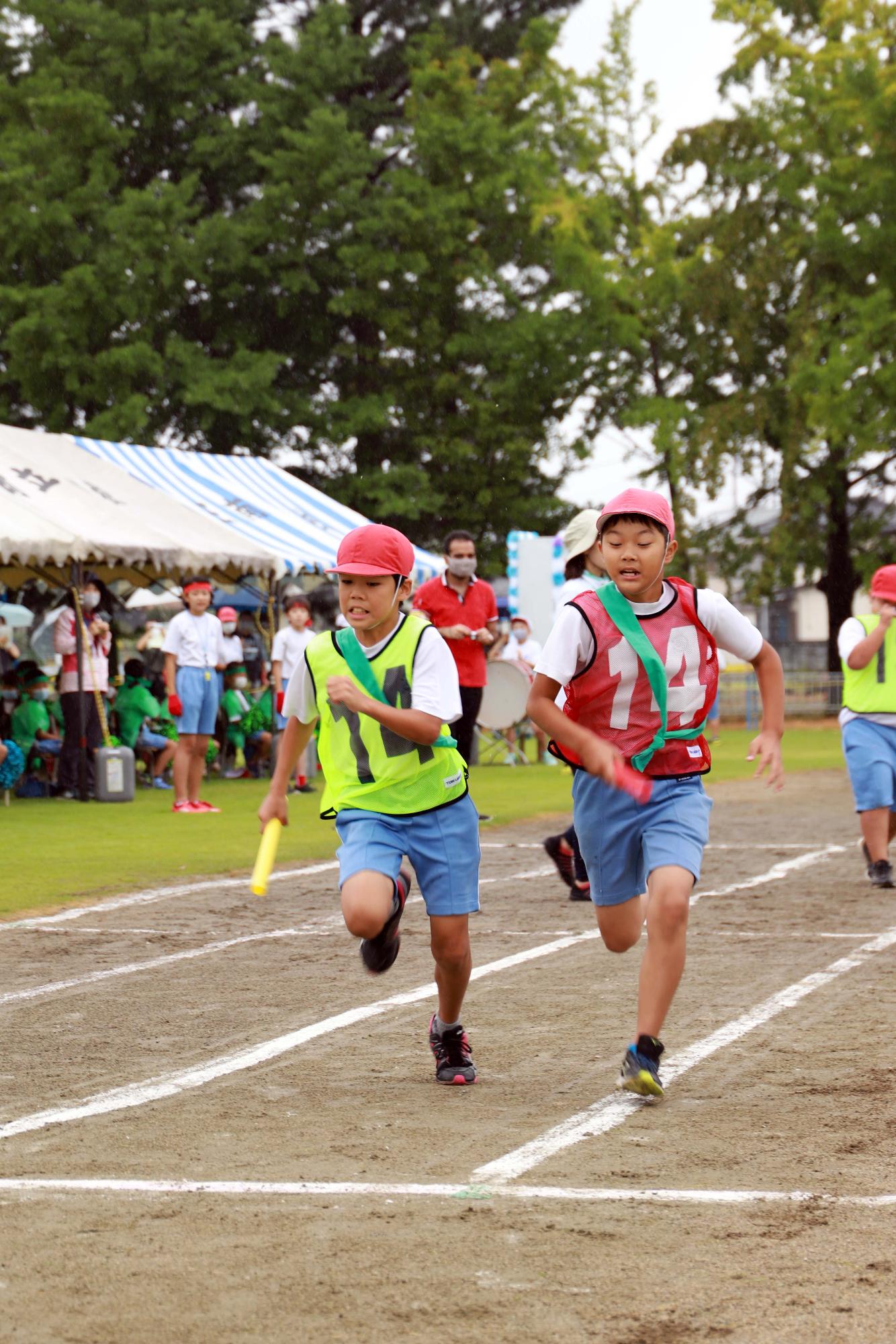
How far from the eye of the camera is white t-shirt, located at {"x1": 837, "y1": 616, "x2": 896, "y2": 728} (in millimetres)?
10641

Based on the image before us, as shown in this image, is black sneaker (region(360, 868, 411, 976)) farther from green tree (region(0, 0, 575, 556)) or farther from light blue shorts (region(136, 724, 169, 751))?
green tree (region(0, 0, 575, 556))

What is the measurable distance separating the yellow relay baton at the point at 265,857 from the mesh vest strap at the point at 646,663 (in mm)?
1183

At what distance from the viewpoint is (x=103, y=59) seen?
41125 millimetres

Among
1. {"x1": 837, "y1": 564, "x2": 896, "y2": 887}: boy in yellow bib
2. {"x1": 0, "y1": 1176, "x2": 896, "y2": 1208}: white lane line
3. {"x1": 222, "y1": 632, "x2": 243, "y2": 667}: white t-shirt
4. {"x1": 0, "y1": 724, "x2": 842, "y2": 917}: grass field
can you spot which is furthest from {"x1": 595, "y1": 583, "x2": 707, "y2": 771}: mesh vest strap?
{"x1": 222, "y1": 632, "x2": 243, "y2": 667}: white t-shirt

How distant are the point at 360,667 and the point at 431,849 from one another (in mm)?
631

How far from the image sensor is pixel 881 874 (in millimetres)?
11180

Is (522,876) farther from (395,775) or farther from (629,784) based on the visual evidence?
(629,784)

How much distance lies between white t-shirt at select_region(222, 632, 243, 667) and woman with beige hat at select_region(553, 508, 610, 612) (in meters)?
11.8

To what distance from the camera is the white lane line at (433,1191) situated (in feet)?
14.4

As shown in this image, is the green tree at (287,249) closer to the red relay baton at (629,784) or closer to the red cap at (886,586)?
the red cap at (886,586)

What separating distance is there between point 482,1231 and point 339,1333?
721 millimetres

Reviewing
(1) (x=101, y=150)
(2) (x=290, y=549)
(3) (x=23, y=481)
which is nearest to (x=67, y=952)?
(3) (x=23, y=481)

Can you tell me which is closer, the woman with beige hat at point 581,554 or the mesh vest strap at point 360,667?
the mesh vest strap at point 360,667

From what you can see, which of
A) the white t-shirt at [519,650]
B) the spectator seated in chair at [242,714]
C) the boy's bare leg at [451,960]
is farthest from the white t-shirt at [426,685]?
the white t-shirt at [519,650]
